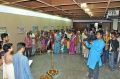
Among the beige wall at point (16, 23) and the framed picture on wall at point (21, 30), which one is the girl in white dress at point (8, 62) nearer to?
the beige wall at point (16, 23)

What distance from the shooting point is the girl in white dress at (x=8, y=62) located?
108 inches

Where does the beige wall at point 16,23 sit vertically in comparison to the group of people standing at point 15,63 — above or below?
above

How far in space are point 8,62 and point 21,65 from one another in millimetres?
381

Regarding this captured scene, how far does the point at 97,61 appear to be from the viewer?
141 inches

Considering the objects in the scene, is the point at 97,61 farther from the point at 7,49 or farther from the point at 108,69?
the point at 7,49

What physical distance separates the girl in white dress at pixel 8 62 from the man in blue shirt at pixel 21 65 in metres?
0.16

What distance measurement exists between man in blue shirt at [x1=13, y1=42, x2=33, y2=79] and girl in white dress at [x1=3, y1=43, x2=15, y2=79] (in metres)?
0.16

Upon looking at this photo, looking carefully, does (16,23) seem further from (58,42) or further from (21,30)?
(58,42)

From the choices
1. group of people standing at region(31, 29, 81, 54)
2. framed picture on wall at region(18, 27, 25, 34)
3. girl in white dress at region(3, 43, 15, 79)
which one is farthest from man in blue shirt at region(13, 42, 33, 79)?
group of people standing at region(31, 29, 81, 54)

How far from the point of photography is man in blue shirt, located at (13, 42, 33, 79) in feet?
8.47

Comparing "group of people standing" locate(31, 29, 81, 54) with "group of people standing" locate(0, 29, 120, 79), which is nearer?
"group of people standing" locate(0, 29, 120, 79)

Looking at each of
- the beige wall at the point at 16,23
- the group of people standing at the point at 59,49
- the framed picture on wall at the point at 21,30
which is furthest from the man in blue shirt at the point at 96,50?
the framed picture on wall at the point at 21,30

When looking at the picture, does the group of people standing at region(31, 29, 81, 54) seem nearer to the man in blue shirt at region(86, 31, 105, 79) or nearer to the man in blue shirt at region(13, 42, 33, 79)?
the man in blue shirt at region(86, 31, 105, 79)

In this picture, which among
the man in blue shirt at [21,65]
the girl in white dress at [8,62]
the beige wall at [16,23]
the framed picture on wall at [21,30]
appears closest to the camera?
the man in blue shirt at [21,65]
